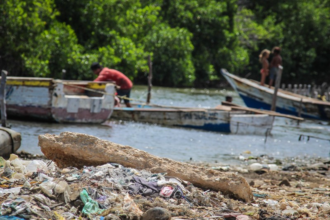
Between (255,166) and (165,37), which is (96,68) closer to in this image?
(255,166)

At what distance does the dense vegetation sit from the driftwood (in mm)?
16370

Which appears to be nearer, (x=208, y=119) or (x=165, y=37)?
(x=208, y=119)

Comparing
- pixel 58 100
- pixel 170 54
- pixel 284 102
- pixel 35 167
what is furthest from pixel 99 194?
pixel 170 54

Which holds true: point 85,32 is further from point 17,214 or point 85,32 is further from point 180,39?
point 17,214

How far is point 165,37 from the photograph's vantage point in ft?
105

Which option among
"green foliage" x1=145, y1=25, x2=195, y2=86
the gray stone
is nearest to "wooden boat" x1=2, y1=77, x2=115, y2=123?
the gray stone

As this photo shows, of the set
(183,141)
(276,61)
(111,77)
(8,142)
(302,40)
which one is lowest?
(183,141)

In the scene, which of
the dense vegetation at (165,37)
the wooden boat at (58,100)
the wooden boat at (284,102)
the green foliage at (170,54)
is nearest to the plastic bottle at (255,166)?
the wooden boat at (58,100)

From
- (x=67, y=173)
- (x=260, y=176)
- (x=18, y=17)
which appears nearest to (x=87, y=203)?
(x=67, y=173)

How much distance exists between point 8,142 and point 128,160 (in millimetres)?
2695

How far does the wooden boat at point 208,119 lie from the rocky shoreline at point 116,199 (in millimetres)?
7919

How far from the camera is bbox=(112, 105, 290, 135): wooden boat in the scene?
50.0 feet

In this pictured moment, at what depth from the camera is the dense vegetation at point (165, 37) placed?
22938mm

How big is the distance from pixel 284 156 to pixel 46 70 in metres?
14.1
